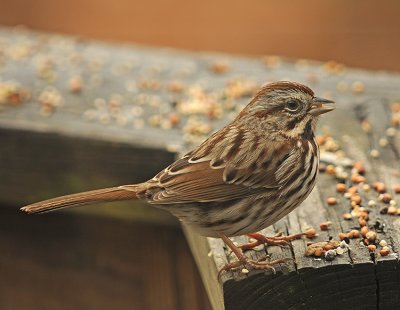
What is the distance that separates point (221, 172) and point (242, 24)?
22.5 ft

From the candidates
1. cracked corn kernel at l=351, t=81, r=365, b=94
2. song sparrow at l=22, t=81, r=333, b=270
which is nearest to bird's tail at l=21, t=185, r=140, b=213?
song sparrow at l=22, t=81, r=333, b=270

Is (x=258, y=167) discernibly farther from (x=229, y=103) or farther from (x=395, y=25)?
(x=395, y=25)

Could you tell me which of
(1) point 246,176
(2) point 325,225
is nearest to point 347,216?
(2) point 325,225

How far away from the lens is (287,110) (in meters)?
4.22

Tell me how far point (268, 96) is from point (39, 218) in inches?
58.3

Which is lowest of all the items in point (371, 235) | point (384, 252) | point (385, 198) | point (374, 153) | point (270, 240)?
point (384, 252)

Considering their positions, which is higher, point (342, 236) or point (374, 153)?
point (374, 153)

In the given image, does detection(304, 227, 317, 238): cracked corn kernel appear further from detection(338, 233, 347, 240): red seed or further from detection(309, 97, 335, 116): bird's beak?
detection(309, 97, 335, 116): bird's beak

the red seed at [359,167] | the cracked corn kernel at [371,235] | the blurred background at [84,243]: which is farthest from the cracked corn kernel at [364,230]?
the blurred background at [84,243]

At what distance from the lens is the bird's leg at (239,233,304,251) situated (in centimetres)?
379

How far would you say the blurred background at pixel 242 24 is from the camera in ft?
33.1

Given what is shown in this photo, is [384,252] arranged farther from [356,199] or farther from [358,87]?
[358,87]

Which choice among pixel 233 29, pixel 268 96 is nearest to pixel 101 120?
pixel 268 96

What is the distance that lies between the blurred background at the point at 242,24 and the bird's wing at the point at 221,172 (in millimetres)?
5861
